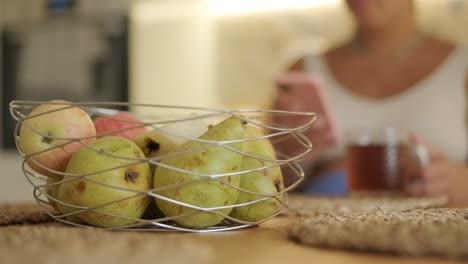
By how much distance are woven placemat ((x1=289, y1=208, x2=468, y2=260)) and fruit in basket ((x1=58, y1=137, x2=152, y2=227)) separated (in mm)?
115

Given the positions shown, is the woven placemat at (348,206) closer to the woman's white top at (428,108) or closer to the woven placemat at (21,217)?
the woven placemat at (21,217)

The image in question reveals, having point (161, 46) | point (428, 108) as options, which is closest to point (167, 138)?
point (428, 108)

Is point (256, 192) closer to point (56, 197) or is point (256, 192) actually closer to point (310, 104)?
point (56, 197)

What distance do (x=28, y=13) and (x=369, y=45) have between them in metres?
1.65

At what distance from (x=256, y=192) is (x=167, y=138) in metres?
0.08

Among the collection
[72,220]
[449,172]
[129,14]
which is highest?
→ [129,14]

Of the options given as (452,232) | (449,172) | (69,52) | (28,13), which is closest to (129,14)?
→ (69,52)

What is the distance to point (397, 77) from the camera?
6.17ft

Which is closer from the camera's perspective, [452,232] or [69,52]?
[452,232]

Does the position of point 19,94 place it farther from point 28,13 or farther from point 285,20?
point 285,20

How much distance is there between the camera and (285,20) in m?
2.17

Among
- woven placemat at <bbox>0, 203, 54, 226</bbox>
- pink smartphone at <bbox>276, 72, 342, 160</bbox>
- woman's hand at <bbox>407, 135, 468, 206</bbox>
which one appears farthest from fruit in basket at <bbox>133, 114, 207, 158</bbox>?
pink smartphone at <bbox>276, 72, 342, 160</bbox>

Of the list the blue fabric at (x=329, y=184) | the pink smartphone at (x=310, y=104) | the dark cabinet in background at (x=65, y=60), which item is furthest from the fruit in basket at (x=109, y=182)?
the dark cabinet in background at (x=65, y=60)

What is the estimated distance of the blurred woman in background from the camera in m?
1.74
